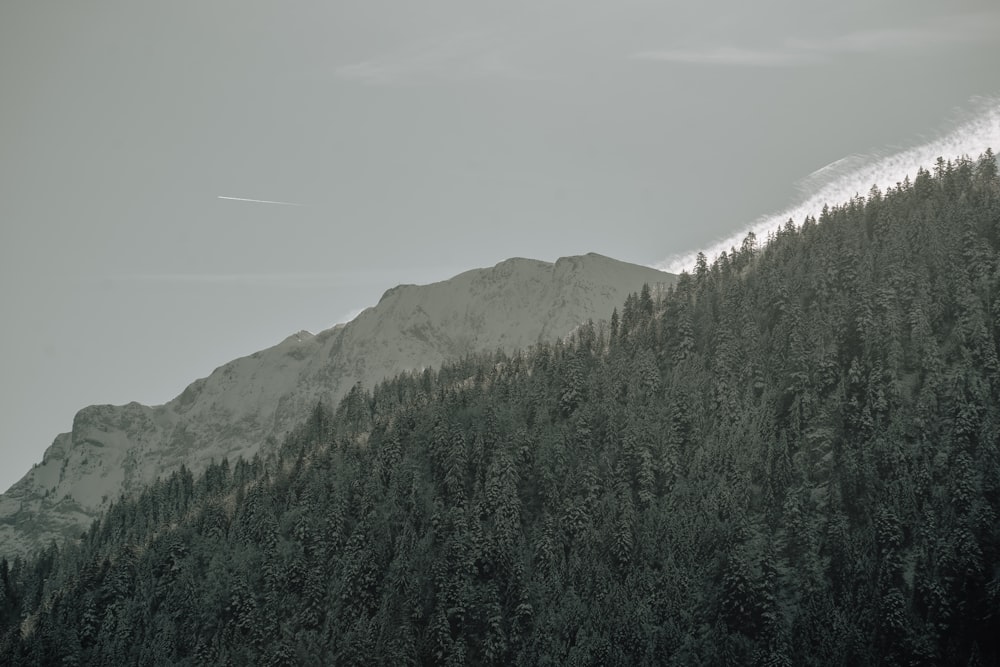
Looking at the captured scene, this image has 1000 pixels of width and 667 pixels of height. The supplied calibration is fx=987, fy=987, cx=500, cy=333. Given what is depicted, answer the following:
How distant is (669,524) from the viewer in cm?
15475

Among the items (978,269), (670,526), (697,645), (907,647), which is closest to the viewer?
(907,647)

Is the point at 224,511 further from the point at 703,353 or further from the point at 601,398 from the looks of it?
the point at 703,353

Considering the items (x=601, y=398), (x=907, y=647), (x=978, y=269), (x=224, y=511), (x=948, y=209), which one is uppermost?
(x=948, y=209)

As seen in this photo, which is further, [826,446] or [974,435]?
[826,446]

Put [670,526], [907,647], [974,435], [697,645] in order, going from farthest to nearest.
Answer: [670,526], [974,435], [697,645], [907,647]

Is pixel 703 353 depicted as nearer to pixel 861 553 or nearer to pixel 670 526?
pixel 670 526

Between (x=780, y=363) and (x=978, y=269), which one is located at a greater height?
(x=978, y=269)

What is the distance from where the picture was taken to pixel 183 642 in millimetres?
162375

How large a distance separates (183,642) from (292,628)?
20939 mm

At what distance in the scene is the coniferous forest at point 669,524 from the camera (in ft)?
444

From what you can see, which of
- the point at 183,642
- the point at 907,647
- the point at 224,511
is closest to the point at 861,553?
the point at 907,647

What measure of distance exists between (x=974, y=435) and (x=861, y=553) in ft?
85.2

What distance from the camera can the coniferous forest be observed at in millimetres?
135250

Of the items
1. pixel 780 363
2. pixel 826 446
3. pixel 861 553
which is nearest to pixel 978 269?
pixel 780 363
